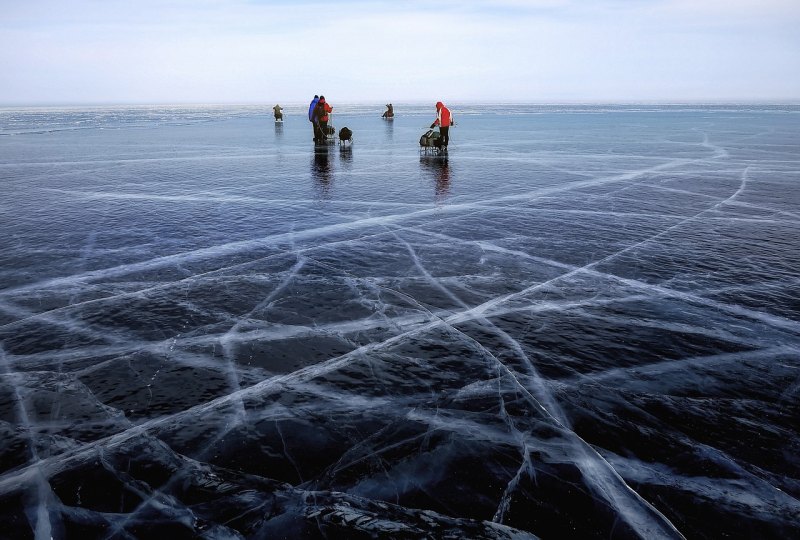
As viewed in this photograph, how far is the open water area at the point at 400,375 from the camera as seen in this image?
5.10 meters

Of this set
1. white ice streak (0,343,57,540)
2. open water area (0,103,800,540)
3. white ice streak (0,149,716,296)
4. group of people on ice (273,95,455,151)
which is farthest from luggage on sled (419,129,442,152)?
white ice streak (0,343,57,540)

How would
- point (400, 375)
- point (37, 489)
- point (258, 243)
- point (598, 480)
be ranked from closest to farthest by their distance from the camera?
point (37, 489)
point (598, 480)
point (400, 375)
point (258, 243)

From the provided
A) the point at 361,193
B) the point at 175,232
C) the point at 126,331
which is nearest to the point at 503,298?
the point at 126,331

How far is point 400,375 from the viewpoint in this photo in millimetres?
7418

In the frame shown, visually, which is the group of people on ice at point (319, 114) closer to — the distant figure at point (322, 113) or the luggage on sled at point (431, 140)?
the distant figure at point (322, 113)

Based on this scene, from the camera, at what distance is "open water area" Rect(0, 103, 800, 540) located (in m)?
5.10

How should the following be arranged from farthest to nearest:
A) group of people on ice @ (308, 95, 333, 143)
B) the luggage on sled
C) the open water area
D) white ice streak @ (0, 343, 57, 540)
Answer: group of people on ice @ (308, 95, 333, 143)
the luggage on sled
the open water area
white ice streak @ (0, 343, 57, 540)

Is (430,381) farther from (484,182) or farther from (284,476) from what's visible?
(484,182)

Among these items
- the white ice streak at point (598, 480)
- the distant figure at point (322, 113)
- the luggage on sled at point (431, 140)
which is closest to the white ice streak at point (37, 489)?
the white ice streak at point (598, 480)

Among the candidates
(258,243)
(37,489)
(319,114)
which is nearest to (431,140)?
(319,114)

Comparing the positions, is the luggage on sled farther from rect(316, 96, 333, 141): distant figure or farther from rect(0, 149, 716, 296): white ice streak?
rect(0, 149, 716, 296): white ice streak

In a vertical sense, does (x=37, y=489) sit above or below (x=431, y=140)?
below

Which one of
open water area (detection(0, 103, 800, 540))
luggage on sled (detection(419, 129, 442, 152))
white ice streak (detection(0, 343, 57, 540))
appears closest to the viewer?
white ice streak (detection(0, 343, 57, 540))

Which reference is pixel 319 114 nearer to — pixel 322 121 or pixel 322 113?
pixel 322 113
